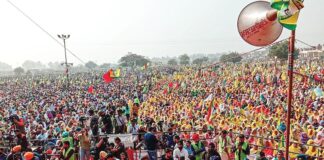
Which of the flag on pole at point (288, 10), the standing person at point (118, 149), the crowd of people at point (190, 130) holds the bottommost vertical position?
the crowd of people at point (190, 130)

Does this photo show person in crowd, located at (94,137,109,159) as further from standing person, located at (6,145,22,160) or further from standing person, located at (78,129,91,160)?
standing person, located at (6,145,22,160)

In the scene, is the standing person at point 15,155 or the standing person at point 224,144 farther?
the standing person at point 224,144

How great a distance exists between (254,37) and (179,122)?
12419mm

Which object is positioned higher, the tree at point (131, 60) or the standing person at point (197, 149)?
the tree at point (131, 60)

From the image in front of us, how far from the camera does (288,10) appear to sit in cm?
351

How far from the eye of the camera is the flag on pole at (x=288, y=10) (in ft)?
11.5

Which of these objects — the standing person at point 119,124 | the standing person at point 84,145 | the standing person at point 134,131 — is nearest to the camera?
the standing person at point 84,145

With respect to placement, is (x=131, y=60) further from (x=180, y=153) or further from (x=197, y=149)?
(x=180, y=153)

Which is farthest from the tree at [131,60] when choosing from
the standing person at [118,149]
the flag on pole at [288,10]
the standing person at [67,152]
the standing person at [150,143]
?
the flag on pole at [288,10]

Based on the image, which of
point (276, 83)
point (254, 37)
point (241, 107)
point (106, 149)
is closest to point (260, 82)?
point (276, 83)

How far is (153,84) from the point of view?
44.7 m

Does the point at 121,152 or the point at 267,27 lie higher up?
the point at 267,27

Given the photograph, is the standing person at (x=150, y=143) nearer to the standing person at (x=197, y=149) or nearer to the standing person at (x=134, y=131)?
the standing person at (x=197, y=149)

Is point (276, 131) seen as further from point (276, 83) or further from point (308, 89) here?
point (276, 83)
